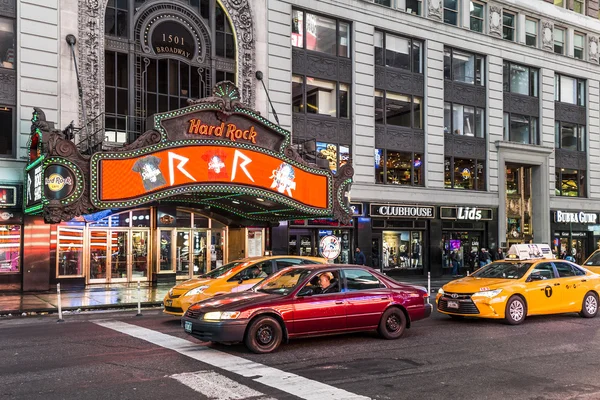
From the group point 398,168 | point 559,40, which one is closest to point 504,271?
point 398,168

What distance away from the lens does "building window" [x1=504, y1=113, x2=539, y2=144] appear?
36.4m

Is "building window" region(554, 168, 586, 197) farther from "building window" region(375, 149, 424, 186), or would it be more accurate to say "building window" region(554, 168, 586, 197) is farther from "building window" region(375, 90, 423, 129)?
"building window" region(375, 90, 423, 129)

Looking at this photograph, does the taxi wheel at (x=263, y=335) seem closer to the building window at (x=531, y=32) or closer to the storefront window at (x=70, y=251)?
the storefront window at (x=70, y=251)

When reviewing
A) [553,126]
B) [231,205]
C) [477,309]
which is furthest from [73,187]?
[553,126]

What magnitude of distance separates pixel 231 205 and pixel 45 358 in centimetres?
1514

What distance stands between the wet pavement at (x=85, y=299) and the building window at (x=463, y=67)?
1520 cm

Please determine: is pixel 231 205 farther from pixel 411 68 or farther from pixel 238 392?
pixel 238 392

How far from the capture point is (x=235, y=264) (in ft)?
48.8

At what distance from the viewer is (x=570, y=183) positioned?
39500 millimetres

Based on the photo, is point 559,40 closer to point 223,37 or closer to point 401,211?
point 401,211

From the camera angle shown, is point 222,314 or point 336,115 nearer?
point 222,314

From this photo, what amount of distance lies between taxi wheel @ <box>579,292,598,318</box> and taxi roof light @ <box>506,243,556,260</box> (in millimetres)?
1275

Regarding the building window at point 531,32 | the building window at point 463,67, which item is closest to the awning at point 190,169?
the building window at point 463,67

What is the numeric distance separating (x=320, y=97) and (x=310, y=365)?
21.6m
